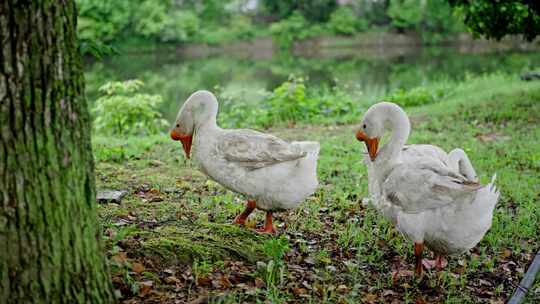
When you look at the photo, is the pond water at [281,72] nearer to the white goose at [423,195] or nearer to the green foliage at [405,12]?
the white goose at [423,195]

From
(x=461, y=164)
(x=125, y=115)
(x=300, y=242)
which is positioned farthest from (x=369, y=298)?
(x=125, y=115)

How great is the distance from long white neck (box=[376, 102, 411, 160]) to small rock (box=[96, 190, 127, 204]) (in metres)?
2.89

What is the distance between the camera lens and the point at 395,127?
5.10 metres

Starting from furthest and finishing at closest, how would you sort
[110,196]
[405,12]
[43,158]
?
[405,12] → [110,196] → [43,158]

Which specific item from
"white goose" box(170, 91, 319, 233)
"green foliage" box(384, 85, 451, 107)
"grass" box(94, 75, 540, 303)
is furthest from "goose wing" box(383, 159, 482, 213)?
"green foliage" box(384, 85, 451, 107)

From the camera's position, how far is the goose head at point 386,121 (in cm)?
507

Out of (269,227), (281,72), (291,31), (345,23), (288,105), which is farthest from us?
(291,31)

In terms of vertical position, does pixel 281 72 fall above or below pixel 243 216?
below

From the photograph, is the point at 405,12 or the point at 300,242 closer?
the point at 300,242

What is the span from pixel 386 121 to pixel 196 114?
1.75 metres

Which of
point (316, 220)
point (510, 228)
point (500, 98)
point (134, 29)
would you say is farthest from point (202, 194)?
point (134, 29)

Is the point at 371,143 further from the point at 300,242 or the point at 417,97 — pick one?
the point at 417,97

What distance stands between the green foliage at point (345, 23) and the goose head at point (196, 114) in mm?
53426

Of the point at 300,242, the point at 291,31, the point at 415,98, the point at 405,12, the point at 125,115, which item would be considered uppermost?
the point at 405,12
